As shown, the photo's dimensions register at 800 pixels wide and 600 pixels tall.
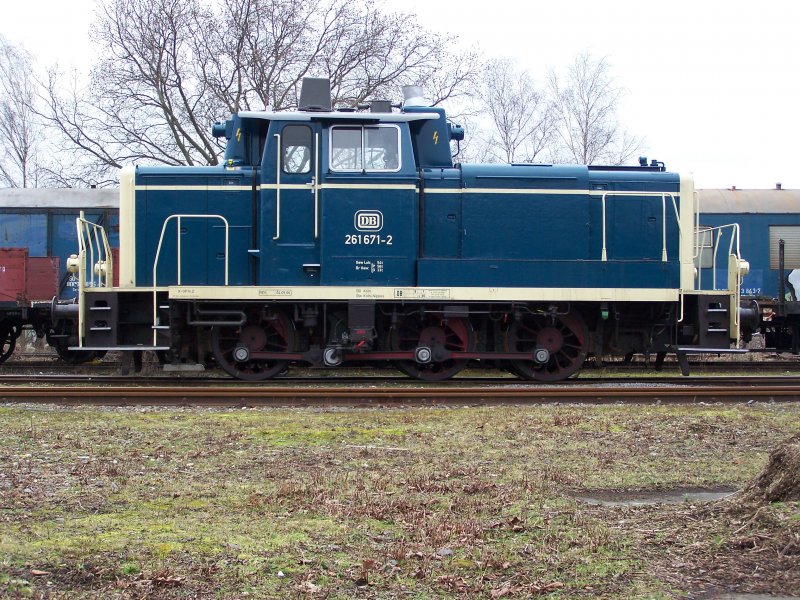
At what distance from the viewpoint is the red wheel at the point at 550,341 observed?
1264 centimetres

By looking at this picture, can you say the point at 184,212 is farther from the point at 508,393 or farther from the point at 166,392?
the point at 508,393

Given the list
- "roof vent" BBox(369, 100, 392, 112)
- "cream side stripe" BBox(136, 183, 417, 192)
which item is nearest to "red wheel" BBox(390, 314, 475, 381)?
"cream side stripe" BBox(136, 183, 417, 192)

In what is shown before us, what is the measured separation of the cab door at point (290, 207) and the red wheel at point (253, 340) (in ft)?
2.39

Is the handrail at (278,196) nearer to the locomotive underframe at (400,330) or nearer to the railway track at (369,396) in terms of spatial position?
the locomotive underframe at (400,330)

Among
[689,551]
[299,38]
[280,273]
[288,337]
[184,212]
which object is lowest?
[689,551]

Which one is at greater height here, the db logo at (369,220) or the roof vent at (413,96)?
the roof vent at (413,96)

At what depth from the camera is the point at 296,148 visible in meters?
11.9

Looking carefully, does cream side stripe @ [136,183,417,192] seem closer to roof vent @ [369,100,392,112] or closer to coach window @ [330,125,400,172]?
coach window @ [330,125,400,172]

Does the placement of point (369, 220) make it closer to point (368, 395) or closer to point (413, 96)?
point (413, 96)

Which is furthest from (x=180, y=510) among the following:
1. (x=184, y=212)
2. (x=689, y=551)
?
(x=184, y=212)

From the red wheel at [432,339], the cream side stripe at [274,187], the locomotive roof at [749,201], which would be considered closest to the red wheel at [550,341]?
the red wheel at [432,339]

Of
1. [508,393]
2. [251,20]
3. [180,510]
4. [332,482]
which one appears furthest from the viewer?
[251,20]

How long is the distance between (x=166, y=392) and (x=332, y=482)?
18.3ft

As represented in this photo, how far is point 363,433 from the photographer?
303 inches
